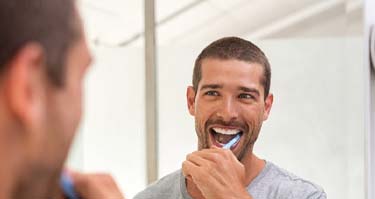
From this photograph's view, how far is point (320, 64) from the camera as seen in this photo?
0.89m

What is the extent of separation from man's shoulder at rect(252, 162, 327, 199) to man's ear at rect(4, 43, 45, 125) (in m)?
0.45

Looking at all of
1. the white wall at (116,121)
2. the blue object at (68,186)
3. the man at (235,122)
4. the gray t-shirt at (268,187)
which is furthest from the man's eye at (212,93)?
the blue object at (68,186)

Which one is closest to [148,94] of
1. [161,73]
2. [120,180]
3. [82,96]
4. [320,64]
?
[161,73]

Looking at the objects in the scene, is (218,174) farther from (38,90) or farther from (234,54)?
(38,90)

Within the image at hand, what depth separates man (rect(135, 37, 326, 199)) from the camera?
635 millimetres

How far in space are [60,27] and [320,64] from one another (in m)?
0.70

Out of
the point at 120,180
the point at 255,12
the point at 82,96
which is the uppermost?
the point at 255,12

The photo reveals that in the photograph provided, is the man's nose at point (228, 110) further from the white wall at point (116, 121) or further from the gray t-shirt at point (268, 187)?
the white wall at point (116, 121)

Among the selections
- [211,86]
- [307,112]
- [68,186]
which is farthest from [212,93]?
[68,186]

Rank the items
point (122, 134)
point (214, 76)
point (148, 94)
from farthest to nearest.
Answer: point (122, 134) → point (148, 94) → point (214, 76)

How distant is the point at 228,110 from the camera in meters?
0.64

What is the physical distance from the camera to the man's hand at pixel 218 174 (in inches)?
23.8

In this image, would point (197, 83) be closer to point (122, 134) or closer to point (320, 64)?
point (320, 64)

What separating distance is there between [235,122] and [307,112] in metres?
0.25
